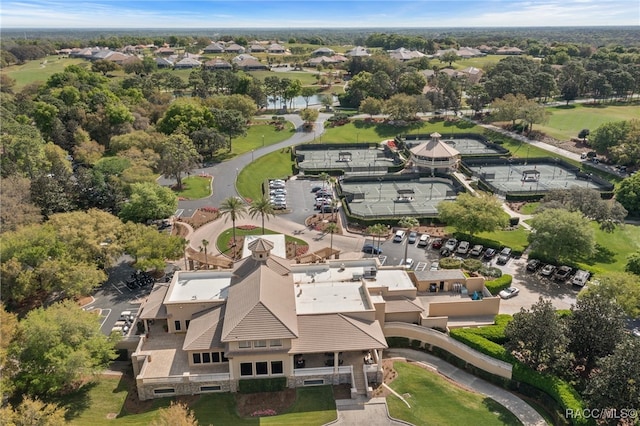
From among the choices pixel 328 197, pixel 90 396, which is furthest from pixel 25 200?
pixel 328 197

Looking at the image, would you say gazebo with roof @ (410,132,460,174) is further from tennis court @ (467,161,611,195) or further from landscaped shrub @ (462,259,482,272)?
landscaped shrub @ (462,259,482,272)

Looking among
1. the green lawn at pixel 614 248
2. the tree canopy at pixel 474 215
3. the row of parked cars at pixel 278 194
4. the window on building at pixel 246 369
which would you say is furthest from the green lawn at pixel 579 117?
the window on building at pixel 246 369

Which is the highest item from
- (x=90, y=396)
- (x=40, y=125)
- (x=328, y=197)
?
(x=40, y=125)

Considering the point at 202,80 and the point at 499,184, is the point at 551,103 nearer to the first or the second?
the point at 499,184

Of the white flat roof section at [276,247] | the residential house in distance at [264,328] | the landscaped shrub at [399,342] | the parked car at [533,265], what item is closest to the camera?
the residential house in distance at [264,328]

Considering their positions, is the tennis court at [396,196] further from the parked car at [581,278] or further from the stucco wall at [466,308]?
the stucco wall at [466,308]

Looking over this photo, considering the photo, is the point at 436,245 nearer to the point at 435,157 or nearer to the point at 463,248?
the point at 463,248
